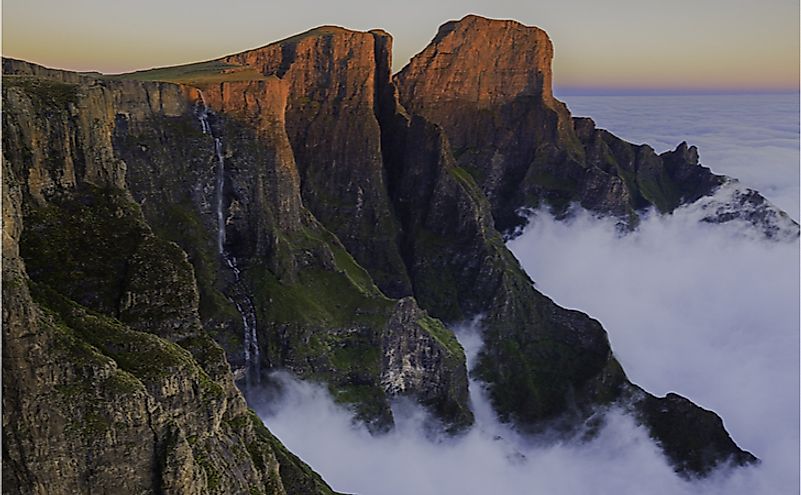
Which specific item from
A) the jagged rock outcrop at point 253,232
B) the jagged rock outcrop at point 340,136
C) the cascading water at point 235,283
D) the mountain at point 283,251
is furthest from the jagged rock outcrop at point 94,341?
the jagged rock outcrop at point 340,136

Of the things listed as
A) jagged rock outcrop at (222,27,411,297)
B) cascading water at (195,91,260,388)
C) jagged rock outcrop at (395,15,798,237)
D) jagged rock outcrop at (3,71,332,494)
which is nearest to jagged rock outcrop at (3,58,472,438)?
cascading water at (195,91,260,388)

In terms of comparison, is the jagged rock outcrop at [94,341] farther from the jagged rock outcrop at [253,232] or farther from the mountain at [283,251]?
the jagged rock outcrop at [253,232]

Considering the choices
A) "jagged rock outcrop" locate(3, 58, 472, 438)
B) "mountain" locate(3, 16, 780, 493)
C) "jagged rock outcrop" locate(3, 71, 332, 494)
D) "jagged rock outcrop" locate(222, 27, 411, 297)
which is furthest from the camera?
"jagged rock outcrop" locate(222, 27, 411, 297)

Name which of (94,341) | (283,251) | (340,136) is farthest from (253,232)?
(94,341)

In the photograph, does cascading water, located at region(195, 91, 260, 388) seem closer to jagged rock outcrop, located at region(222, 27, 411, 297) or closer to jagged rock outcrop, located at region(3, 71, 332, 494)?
jagged rock outcrop, located at region(3, 71, 332, 494)

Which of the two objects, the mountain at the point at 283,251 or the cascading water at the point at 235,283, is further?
the cascading water at the point at 235,283

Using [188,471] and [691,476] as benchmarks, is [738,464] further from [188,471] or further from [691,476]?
[188,471]
